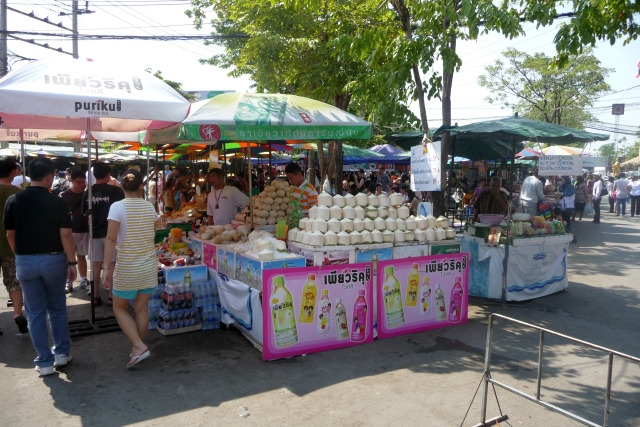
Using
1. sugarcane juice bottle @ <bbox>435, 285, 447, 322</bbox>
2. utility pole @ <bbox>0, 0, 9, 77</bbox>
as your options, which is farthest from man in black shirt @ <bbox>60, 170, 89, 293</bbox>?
utility pole @ <bbox>0, 0, 9, 77</bbox>

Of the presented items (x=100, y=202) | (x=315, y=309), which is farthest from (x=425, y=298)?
(x=100, y=202)

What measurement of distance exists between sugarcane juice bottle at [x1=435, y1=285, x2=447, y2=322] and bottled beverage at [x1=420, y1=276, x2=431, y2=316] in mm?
132

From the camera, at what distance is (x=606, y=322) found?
651 centimetres

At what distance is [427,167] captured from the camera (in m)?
6.83

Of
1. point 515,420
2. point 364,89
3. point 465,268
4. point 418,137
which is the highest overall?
point 364,89

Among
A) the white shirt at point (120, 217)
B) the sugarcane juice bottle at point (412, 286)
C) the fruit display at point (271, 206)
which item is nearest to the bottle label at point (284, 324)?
the sugarcane juice bottle at point (412, 286)

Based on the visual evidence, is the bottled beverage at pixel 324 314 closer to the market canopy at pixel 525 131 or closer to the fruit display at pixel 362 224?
the fruit display at pixel 362 224

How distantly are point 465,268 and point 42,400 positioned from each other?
4826mm

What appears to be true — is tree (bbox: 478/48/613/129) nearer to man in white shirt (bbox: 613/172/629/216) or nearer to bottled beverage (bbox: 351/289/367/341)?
man in white shirt (bbox: 613/172/629/216)

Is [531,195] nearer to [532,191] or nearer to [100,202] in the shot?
[532,191]

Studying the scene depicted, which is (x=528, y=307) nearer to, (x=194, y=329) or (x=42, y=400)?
(x=194, y=329)

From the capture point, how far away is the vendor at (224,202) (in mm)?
7629

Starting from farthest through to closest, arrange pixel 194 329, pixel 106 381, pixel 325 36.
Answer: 1. pixel 325 36
2. pixel 194 329
3. pixel 106 381

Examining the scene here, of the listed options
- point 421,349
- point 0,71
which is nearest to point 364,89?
point 421,349
